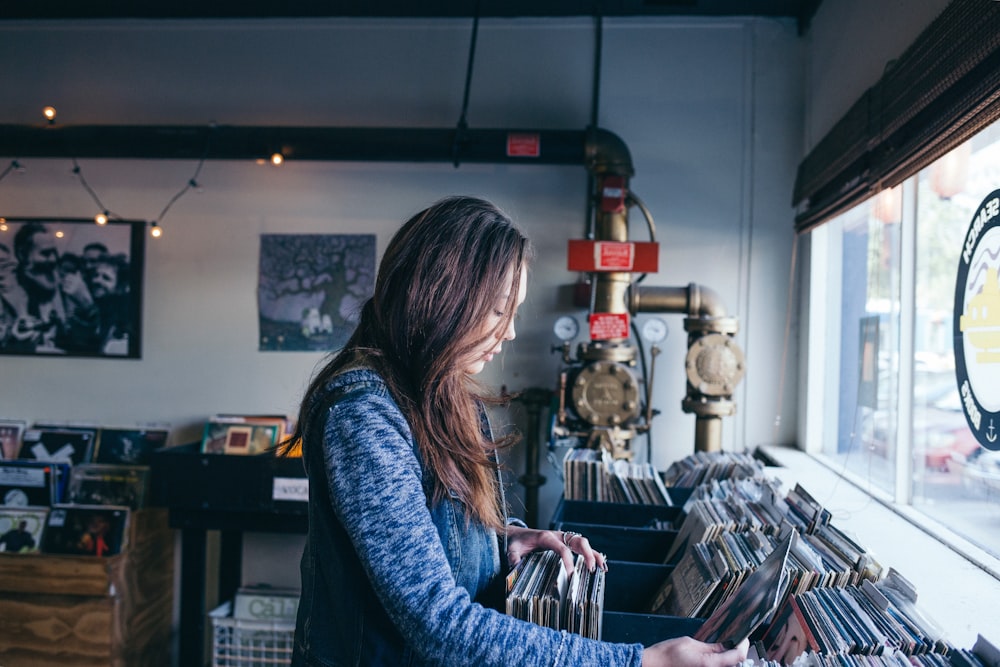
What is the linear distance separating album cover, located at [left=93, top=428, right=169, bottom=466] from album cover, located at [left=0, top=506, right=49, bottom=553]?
37 centimetres

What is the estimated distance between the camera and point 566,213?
3.30m

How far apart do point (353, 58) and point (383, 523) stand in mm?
3096

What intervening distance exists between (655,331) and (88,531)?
2.75 m

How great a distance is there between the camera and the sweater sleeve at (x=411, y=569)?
85 centimetres

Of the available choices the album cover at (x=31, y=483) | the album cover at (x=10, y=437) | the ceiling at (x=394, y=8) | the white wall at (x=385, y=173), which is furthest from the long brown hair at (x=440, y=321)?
the album cover at (x=10, y=437)

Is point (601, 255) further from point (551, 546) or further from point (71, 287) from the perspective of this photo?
point (71, 287)

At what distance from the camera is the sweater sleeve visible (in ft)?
2.80

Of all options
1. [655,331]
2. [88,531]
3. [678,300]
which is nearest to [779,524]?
[678,300]

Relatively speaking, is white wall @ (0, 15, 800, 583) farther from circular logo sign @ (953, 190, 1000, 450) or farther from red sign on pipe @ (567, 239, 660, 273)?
circular logo sign @ (953, 190, 1000, 450)

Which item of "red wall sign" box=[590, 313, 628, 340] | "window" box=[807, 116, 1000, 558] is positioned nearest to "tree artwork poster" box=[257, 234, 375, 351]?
"red wall sign" box=[590, 313, 628, 340]

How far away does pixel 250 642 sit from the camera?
9.65ft

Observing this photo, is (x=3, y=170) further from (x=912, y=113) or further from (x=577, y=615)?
(x=912, y=113)

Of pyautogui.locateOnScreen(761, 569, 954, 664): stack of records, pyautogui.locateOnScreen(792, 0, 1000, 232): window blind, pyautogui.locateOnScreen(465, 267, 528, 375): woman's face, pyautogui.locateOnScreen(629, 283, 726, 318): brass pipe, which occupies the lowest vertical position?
pyautogui.locateOnScreen(761, 569, 954, 664): stack of records

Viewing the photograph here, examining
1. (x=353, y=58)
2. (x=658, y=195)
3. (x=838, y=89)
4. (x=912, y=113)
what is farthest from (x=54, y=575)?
(x=838, y=89)
